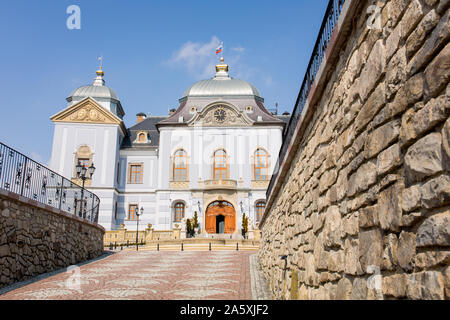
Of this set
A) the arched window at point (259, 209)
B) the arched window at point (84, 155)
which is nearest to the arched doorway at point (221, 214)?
the arched window at point (259, 209)

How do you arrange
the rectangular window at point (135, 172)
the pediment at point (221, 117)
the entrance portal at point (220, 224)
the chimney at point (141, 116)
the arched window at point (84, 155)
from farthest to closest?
the chimney at point (141, 116)
the rectangular window at point (135, 172)
the arched window at point (84, 155)
the pediment at point (221, 117)
the entrance portal at point (220, 224)

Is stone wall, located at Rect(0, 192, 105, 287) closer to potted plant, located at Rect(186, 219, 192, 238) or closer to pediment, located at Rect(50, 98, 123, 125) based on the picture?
potted plant, located at Rect(186, 219, 192, 238)

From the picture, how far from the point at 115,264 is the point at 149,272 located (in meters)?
2.80

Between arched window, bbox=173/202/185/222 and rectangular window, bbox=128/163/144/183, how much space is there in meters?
5.15

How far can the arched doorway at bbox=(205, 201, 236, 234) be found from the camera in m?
38.0

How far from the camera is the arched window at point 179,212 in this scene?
127ft

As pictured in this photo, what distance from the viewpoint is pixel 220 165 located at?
39.4 m

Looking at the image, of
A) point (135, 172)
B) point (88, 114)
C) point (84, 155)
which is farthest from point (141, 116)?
point (84, 155)

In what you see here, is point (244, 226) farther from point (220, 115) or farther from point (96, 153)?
point (96, 153)

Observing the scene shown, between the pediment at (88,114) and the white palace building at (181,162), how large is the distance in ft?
0.29

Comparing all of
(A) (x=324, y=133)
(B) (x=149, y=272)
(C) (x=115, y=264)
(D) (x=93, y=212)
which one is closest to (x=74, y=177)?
(D) (x=93, y=212)

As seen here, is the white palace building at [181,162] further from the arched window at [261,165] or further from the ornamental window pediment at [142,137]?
the ornamental window pediment at [142,137]
